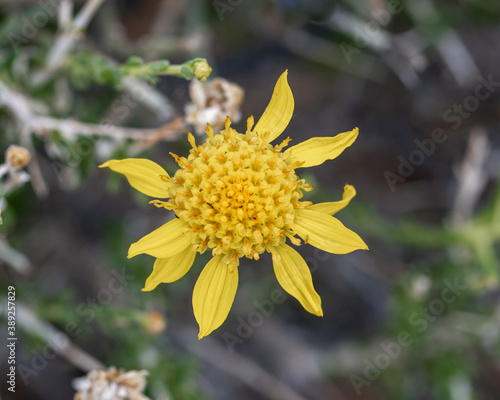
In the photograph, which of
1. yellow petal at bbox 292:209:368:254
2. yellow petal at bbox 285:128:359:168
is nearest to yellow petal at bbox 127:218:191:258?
yellow petal at bbox 292:209:368:254

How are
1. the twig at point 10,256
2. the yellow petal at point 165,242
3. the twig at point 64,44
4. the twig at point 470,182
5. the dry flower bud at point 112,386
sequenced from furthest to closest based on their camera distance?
the twig at point 470,182 < the twig at point 10,256 < the twig at point 64,44 < the dry flower bud at point 112,386 < the yellow petal at point 165,242

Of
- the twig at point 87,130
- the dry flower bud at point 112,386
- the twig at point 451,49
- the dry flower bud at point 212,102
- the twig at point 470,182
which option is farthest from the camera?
the twig at point 451,49

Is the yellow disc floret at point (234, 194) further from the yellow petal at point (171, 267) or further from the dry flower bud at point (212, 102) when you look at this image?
the dry flower bud at point (212, 102)

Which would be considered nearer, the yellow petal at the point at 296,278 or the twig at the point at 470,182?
the yellow petal at the point at 296,278

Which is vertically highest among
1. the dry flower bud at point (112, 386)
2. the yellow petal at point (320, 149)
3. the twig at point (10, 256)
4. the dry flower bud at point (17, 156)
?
the yellow petal at point (320, 149)

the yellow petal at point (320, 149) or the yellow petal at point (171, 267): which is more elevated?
the yellow petal at point (320, 149)

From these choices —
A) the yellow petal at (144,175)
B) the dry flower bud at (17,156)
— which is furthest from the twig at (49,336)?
the yellow petal at (144,175)

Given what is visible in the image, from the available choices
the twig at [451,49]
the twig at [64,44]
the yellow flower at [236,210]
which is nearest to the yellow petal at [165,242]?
the yellow flower at [236,210]
